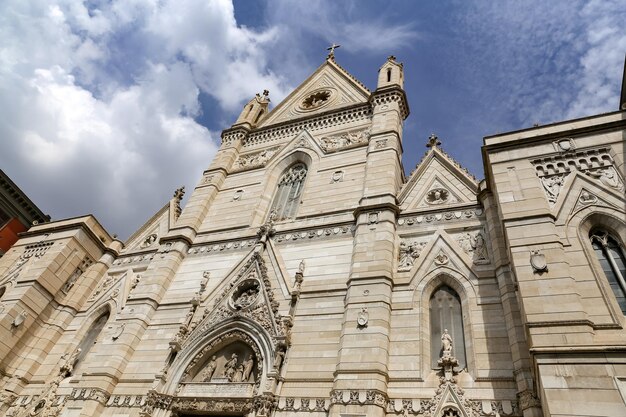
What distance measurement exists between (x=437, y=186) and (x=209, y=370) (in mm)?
9466

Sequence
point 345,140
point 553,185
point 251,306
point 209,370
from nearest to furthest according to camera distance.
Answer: point 553,185
point 209,370
point 251,306
point 345,140

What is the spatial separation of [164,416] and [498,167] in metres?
11.2

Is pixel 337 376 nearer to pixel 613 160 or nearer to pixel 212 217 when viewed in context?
pixel 613 160

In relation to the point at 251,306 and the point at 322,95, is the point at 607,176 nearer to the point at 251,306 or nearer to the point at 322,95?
the point at 251,306

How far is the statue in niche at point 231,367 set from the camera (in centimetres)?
1173

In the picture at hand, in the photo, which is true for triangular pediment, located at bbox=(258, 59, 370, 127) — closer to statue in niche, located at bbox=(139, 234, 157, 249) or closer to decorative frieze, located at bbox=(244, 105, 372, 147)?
decorative frieze, located at bbox=(244, 105, 372, 147)

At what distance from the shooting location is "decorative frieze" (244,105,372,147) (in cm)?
1927

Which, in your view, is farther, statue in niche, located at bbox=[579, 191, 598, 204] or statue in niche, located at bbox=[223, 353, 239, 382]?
statue in niche, located at bbox=[223, 353, 239, 382]

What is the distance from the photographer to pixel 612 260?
916cm

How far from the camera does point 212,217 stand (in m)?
17.9

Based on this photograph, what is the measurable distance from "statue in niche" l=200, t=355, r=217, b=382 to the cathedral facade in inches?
1.5

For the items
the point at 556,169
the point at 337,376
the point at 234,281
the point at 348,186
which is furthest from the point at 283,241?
the point at 556,169

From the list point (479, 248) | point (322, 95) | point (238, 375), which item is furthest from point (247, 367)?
point (322, 95)

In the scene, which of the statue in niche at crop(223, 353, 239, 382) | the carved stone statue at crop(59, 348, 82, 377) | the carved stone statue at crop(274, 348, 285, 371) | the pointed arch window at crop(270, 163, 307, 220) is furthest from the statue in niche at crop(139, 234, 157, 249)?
the carved stone statue at crop(274, 348, 285, 371)
